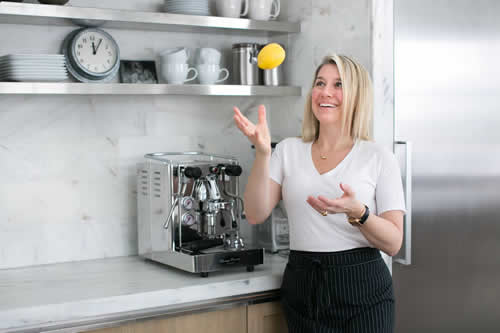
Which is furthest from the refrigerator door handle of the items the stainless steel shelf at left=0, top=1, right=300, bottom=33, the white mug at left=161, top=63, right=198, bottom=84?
the white mug at left=161, top=63, right=198, bottom=84

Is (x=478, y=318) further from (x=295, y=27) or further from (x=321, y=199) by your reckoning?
(x=295, y=27)

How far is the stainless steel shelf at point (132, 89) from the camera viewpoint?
82.4 inches

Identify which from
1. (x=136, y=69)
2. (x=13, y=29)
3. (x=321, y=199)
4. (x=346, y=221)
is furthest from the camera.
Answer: (x=136, y=69)

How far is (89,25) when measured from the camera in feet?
7.74

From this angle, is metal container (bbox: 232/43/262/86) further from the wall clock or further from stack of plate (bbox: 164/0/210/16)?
the wall clock

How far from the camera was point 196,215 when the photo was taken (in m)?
2.31

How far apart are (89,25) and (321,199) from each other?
3.92 feet

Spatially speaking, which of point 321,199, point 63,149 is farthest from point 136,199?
point 321,199

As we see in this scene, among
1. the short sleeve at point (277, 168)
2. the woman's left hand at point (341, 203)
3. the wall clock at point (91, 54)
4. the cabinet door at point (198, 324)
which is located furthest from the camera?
the wall clock at point (91, 54)

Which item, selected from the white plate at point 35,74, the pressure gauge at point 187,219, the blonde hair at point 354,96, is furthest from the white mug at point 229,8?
the pressure gauge at point 187,219

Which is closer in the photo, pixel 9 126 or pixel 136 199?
pixel 9 126

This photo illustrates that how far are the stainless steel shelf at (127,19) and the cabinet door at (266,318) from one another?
3.47 ft

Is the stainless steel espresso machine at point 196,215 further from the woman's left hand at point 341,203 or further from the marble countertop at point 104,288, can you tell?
the woman's left hand at point 341,203

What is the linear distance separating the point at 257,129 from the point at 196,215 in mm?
611
